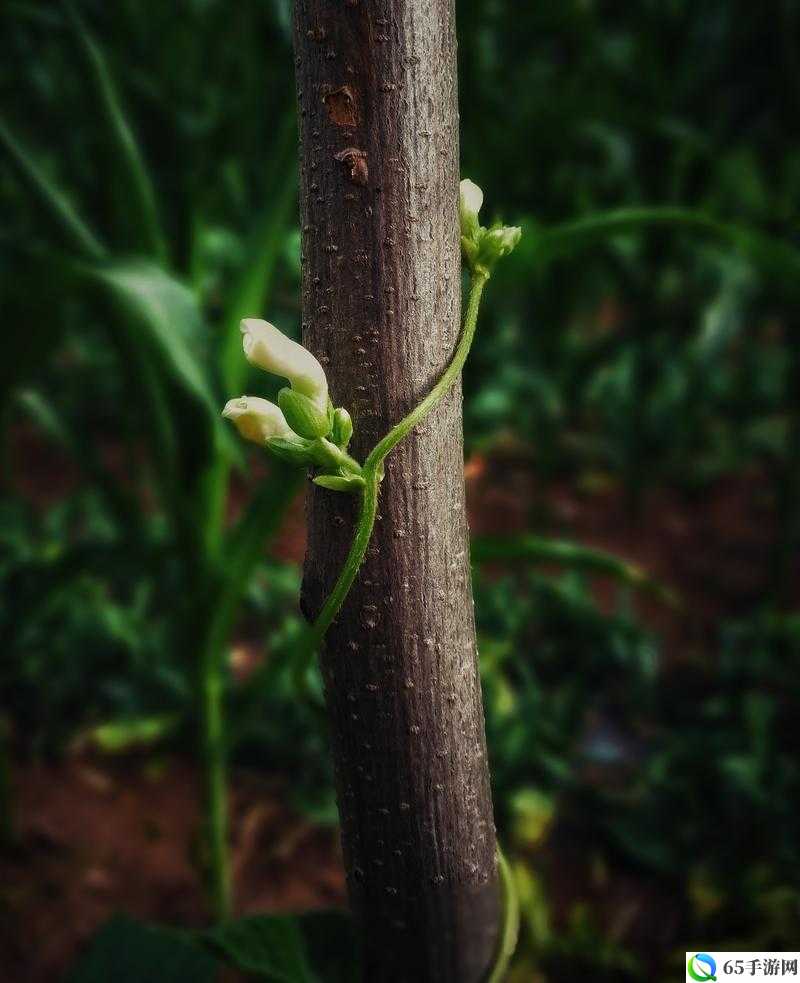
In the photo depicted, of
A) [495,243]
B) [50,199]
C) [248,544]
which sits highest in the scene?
[50,199]

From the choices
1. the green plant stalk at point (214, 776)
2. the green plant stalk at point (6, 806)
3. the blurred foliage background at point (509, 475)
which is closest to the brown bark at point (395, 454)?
the blurred foliage background at point (509, 475)

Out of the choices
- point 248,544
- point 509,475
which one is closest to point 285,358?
point 248,544

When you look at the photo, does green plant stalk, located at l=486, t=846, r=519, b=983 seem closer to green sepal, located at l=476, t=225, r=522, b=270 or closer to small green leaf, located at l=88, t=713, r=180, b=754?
green sepal, located at l=476, t=225, r=522, b=270

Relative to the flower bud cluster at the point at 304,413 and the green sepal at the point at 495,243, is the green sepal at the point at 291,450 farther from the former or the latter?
the green sepal at the point at 495,243

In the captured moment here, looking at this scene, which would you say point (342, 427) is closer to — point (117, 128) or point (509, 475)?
point (117, 128)

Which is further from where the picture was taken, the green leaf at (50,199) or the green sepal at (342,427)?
the green leaf at (50,199)

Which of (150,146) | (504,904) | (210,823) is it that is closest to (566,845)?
(210,823)
